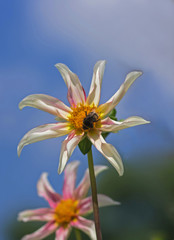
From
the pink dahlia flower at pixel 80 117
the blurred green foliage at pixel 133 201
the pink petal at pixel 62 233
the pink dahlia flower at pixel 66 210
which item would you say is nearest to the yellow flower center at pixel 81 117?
the pink dahlia flower at pixel 80 117

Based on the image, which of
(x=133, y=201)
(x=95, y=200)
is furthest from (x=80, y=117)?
(x=133, y=201)

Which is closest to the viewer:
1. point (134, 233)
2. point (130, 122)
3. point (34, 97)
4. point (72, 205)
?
point (130, 122)

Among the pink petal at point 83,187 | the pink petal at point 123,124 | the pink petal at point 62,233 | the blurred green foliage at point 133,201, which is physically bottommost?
the blurred green foliage at point 133,201

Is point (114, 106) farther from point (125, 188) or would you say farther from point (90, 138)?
point (125, 188)

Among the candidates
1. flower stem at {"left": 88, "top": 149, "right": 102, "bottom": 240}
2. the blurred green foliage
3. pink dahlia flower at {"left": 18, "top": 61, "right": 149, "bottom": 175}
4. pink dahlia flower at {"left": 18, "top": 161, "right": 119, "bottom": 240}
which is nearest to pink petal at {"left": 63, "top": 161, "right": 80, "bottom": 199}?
pink dahlia flower at {"left": 18, "top": 161, "right": 119, "bottom": 240}

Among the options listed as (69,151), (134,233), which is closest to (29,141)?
(69,151)

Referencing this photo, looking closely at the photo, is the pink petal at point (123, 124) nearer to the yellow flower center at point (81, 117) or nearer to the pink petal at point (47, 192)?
the yellow flower center at point (81, 117)

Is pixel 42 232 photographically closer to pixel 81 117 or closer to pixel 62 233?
pixel 62 233
